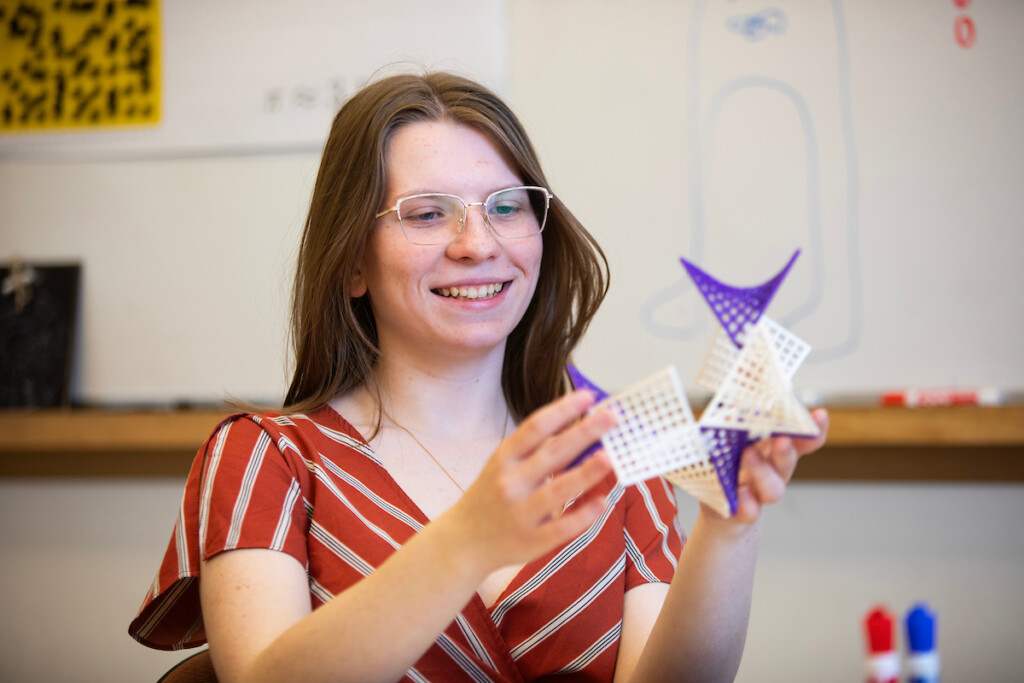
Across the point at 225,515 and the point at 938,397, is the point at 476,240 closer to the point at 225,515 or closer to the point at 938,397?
the point at 225,515

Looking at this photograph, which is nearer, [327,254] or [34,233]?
[327,254]

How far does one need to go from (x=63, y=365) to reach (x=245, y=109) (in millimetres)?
707

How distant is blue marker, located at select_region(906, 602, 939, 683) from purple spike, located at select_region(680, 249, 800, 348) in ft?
0.81

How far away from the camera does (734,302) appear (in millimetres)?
709

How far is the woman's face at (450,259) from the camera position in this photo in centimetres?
105

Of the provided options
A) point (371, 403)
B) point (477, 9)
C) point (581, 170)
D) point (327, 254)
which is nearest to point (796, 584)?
point (581, 170)

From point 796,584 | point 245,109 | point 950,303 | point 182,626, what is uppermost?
point 245,109

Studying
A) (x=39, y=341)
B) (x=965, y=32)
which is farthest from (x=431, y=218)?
(x=39, y=341)

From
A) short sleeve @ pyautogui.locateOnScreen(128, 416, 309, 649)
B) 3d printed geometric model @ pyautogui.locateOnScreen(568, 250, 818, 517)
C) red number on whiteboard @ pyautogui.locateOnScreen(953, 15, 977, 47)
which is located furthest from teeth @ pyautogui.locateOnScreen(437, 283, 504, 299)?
red number on whiteboard @ pyautogui.locateOnScreen(953, 15, 977, 47)

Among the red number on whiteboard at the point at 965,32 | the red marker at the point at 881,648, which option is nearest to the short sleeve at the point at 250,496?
the red marker at the point at 881,648

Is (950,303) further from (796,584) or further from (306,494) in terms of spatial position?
(306,494)

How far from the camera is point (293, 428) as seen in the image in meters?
1.08

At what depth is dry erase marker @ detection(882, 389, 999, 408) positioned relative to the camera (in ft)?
5.23

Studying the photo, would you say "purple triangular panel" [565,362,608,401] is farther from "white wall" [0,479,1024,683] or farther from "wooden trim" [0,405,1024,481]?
"white wall" [0,479,1024,683]
